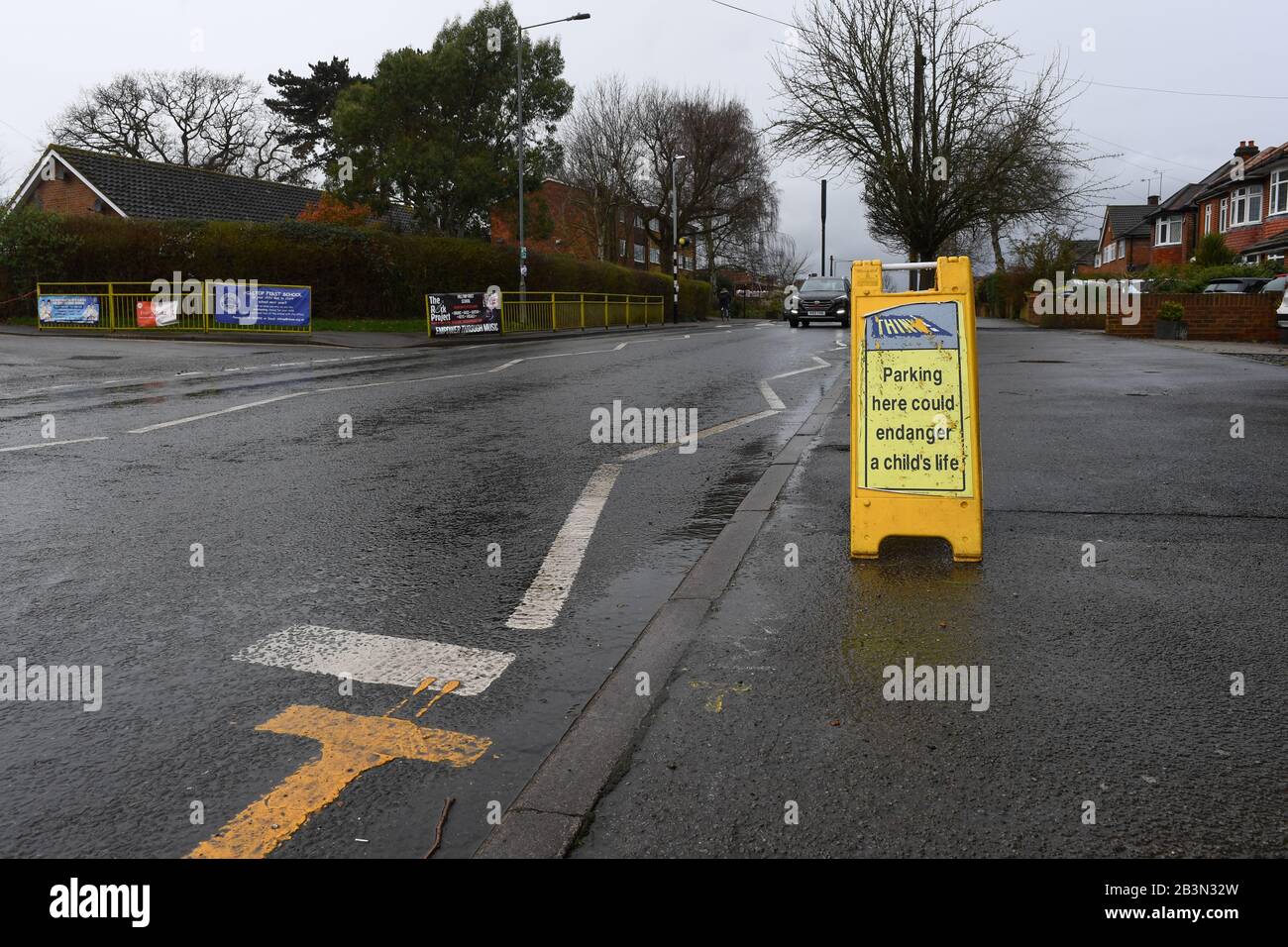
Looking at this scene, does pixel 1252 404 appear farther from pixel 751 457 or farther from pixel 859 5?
pixel 859 5

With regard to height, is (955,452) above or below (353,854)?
above

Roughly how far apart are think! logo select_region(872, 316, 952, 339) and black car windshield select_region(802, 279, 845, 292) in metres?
30.4

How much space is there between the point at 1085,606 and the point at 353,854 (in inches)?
118

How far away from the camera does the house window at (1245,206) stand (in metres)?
48.7

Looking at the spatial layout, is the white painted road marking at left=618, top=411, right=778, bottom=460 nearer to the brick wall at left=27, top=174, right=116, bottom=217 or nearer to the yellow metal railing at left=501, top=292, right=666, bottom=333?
the yellow metal railing at left=501, top=292, right=666, bottom=333

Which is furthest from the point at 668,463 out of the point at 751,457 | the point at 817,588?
the point at 817,588

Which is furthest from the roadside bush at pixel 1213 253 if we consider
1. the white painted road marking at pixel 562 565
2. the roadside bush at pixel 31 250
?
the white painted road marking at pixel 562 565

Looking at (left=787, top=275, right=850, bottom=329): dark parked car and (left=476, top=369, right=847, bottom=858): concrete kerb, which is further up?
(left=787, top=275, right=850, bottom=329): dark parked car

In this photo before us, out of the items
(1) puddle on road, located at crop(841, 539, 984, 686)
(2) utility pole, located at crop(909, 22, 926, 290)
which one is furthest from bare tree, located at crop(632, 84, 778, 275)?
(1) puddle on road, located at crop(841, 539, 984, 686)

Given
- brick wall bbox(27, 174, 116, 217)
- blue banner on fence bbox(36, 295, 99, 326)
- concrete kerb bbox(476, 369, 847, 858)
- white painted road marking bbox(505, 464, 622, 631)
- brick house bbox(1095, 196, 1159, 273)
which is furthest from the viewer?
brick house bbox(1095, 196, 1159, 273)

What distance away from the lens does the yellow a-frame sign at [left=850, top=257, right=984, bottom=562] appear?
474 centimetres

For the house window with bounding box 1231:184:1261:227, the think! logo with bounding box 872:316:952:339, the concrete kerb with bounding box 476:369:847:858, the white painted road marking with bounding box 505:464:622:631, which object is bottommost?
the concrete kerb with bounding box 476:369:847:858

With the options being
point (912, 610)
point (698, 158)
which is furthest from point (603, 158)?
point (912, 610)

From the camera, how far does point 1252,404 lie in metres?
10.4
